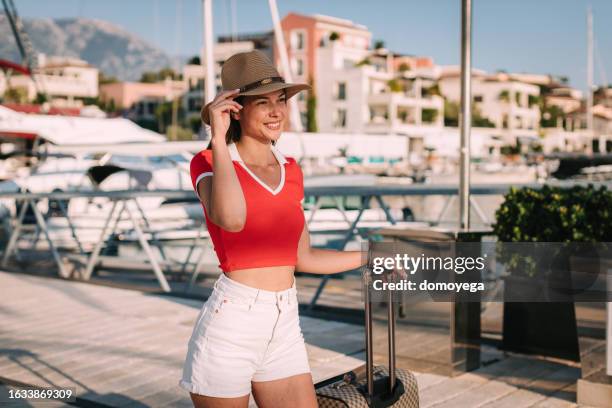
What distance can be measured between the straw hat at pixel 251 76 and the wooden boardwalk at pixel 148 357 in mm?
2551

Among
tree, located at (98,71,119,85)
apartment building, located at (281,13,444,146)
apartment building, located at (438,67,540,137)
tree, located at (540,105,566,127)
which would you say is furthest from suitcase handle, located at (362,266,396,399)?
tree, located at (98,71,119,85)

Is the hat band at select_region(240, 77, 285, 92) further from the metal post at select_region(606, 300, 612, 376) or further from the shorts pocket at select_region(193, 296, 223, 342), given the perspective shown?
the metal post at select_region(606, 300, 612, 376)

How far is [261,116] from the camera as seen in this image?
8.82ft

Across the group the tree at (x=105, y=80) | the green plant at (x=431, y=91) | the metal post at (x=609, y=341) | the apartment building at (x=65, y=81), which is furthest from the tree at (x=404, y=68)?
the metal post at (x=609, y=341)

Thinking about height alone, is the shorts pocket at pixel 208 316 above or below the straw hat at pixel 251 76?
below

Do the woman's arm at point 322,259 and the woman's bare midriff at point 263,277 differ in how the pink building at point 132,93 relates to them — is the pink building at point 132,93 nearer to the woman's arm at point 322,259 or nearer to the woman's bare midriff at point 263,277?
the woman's arm at point 322,259

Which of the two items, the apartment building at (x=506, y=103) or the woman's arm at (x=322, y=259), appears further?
the apartment building at (x=506, y=103)

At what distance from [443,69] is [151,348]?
12931cm

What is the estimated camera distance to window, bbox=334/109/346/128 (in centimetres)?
8619

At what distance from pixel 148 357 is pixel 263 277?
3.66 m

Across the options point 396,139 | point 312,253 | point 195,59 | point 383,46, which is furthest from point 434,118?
point 312,253

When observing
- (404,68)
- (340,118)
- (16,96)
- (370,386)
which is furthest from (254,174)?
(404,68)

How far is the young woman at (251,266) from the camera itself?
2.54 metres

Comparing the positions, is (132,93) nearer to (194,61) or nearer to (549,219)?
(194,61)
